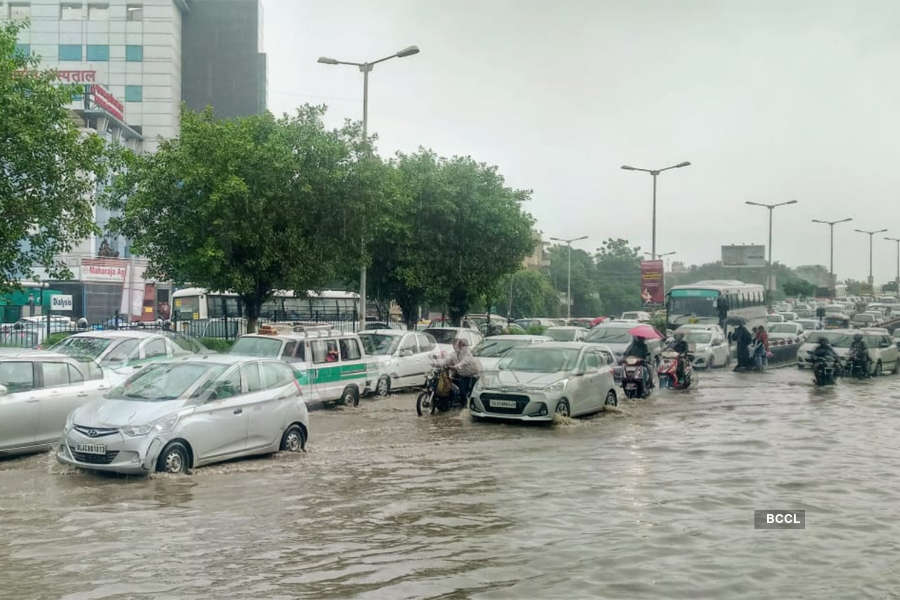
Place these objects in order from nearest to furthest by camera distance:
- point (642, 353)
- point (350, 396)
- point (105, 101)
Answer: point (350, 396), point (642, 353), point (105, 101)

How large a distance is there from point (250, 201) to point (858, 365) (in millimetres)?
20777


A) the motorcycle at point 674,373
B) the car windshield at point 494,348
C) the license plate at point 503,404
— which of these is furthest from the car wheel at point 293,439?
the motorcycle at point 674,373

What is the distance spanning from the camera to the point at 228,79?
300 feet

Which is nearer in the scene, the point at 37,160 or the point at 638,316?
the point at 37,160

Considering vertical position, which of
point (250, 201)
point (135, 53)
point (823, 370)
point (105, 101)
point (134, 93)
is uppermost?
point (135, 53)

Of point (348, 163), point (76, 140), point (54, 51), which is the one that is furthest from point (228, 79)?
point (76, 140)

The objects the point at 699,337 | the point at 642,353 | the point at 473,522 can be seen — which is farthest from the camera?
the point at 699,337

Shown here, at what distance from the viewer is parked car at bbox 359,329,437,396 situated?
23453 mm

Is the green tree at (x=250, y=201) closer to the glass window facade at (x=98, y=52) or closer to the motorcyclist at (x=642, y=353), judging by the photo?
the motorcyclist at (x=642, y=353)

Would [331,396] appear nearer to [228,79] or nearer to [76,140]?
[76,140]

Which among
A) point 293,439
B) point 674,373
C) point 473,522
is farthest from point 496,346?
point 473,522

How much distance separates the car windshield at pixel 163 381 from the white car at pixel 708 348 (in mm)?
24199

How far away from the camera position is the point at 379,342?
24578mm

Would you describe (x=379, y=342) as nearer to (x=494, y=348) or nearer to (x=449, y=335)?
(x=494, y=348)
